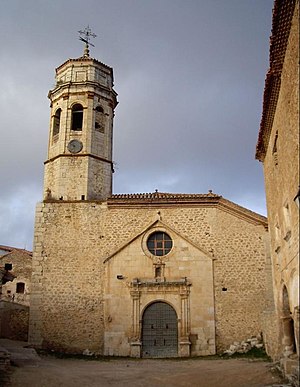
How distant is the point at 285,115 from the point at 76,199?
12.4 meters

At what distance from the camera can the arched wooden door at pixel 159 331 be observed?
17.9m

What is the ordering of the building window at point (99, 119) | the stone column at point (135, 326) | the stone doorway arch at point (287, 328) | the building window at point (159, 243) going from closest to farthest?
1. the stone doorway arch at point (287, 328)
2. the stone column at point (135, 326)
3. the building window at point (159, 243)
4. the building window at point (99, 119)

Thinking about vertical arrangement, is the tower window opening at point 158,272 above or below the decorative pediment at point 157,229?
below

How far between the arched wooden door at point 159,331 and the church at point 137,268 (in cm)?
4

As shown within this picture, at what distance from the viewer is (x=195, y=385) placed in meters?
11.4

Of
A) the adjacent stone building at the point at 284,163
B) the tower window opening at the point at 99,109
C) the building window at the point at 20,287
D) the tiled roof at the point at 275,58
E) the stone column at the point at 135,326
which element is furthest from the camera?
the building window at the point at 20,287

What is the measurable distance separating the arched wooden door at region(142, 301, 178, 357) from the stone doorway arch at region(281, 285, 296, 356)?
769 centimetres

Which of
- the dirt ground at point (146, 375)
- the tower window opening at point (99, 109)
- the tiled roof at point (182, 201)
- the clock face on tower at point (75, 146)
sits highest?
the tower window opening at point (99, 109)

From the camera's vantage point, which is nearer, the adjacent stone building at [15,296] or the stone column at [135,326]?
the stone column at [135,326]

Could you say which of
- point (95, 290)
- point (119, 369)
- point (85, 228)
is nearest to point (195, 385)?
point (119, 369)

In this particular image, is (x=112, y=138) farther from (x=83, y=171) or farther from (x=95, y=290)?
(x=95, y=290)

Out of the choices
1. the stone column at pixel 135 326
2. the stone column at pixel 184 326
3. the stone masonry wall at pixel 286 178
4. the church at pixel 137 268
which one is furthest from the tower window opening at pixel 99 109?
the stone masonry wall at pixel 286 178

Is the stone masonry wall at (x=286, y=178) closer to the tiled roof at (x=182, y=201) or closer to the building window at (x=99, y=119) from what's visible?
the tiled roof at (x=182, y=201)

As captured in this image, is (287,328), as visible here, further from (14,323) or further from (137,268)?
(14,323)
